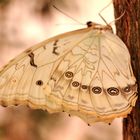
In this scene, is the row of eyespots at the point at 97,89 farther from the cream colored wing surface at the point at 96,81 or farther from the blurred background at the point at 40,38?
the blurred background at the point at 40,38

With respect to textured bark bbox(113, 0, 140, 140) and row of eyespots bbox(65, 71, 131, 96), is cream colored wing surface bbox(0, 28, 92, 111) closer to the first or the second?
row of eyespots bbox(65, 71, 131, 96)

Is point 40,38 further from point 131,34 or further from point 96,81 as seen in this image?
point 131,34

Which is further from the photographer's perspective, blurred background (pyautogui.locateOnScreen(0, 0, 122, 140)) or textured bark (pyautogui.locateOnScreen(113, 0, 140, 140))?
blurred background (pyautogui.locateOnScreen(0, 0, 122, 140))

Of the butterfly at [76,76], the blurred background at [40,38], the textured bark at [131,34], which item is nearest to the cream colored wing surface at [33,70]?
the butterfly at [76,76]

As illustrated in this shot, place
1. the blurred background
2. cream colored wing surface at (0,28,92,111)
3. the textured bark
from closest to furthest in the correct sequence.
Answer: the textured bark
cream colored wing surface at (0,28,92,111)
the blurred background

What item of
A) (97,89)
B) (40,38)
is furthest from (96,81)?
(40,38)

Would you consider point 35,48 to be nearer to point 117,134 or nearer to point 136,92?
point 136,92

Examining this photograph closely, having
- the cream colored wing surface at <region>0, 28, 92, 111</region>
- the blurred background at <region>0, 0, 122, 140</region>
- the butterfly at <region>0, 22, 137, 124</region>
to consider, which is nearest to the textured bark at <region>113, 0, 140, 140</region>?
the butterfly at <region>0, 22, 137, 124</region>
